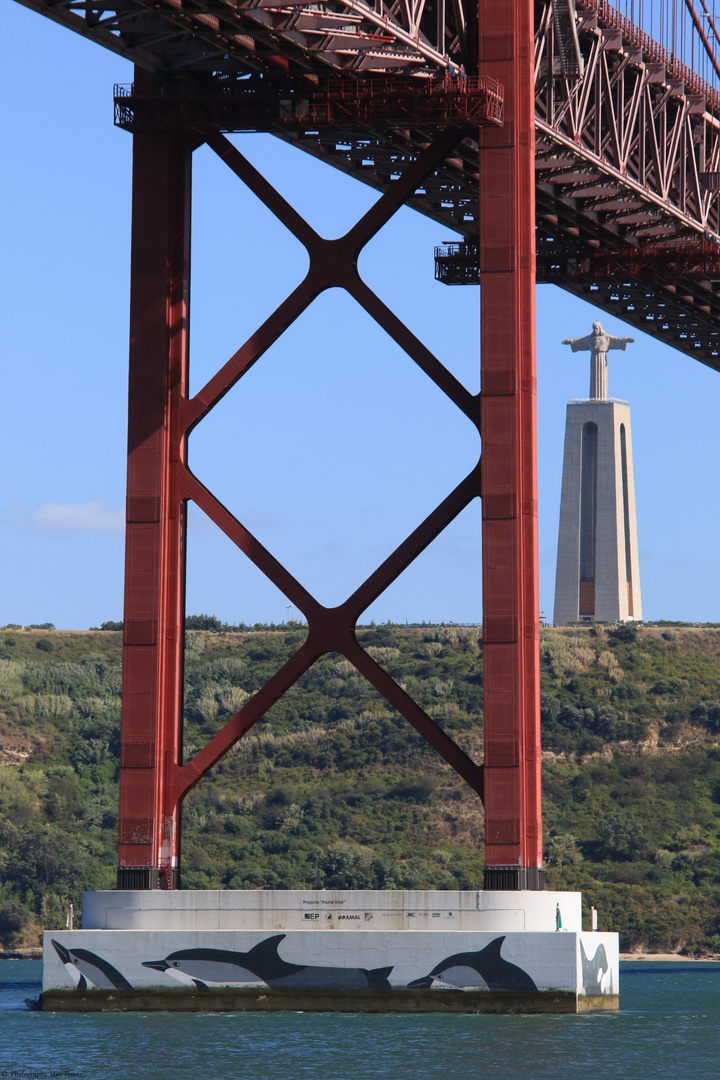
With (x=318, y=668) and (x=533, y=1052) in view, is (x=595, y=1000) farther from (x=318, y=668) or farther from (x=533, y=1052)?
(x=318, y=668)

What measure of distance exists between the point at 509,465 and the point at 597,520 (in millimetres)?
71914

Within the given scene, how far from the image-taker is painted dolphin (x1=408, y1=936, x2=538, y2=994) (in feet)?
114

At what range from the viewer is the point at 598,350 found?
370 ft

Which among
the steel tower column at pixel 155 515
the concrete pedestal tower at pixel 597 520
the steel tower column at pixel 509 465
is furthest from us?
the concrete pedestal tower at pixel 597 520

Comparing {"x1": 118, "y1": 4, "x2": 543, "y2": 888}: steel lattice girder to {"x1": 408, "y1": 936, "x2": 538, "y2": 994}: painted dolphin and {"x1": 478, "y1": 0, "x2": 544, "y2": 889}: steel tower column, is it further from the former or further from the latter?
{"x1": 408, "y1": 936, "x2": 538, "y2": 994}: painted dolphin

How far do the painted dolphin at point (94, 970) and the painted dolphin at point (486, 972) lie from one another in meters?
5.39

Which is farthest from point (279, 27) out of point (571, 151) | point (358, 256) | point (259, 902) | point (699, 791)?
point (699, 791)

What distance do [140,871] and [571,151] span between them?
17028 mm

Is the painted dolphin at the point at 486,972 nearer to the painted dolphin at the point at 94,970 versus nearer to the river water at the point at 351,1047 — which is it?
the river water at the point at 351,1047

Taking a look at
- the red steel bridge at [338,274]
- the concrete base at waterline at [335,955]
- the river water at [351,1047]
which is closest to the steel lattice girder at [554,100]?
the red steel bridge at [338,274]

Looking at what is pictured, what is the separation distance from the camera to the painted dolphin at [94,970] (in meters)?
36.0

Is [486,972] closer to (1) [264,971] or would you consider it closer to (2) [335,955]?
(2) [335,955]

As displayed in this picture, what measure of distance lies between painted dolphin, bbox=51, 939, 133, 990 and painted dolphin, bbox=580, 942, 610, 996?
7.50 m

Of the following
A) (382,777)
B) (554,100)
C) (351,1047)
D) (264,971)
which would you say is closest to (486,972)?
(351,1047)
